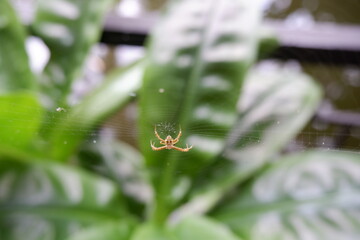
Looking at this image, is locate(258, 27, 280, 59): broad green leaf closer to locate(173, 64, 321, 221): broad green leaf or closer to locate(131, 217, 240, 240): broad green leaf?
locate(173, 64, 321, 221): broad green leaf

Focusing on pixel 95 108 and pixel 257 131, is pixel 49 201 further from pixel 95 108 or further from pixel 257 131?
pixel 257 131

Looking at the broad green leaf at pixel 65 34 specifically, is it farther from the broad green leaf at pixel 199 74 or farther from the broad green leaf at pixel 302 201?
the broad green leaf at pixel 302 201

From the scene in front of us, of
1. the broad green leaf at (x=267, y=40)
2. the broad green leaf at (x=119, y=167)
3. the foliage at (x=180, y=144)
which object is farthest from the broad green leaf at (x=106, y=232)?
the broad green leaf at (x=267, y=40)

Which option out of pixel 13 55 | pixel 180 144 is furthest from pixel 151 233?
pixel 13 55

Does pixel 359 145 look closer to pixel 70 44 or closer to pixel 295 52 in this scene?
pixel 295 52

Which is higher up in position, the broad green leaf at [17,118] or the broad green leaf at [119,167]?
the broad green leaf at [17,118]

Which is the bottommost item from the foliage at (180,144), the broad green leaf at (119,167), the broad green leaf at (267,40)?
the broad green leaf at (119,167)
